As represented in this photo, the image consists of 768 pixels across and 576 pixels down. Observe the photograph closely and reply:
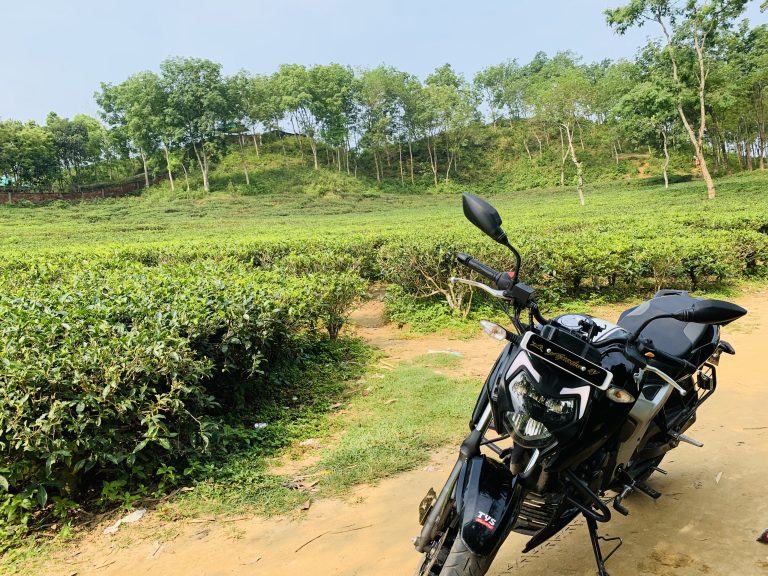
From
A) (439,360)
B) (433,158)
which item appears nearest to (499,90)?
(433,158)

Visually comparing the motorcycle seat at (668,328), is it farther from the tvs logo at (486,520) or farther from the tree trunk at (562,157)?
the tree trunk at (562,157)

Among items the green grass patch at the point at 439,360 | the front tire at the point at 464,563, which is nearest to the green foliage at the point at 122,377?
the green grass patch at the point at 439,360

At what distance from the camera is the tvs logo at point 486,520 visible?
1.63 meters

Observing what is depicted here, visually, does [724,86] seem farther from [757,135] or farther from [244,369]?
[244,369]

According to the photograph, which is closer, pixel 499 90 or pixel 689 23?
pixel 689 23

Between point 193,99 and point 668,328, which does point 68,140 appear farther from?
point 668,328

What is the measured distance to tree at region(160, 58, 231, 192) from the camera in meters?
40.8

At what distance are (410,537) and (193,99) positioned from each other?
4523cm

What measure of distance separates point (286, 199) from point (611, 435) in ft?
133

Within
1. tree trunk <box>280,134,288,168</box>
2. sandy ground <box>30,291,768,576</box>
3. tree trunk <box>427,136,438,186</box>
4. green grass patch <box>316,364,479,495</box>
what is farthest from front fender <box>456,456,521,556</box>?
tree trunk <box>280,134,288,168</box>

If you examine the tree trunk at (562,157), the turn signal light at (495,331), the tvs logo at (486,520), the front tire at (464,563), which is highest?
the tree trunk at (562,157)

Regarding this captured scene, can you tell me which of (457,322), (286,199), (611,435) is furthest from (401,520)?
(286,199)

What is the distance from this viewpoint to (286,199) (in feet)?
133

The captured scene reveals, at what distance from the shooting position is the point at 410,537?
2.53 meters
